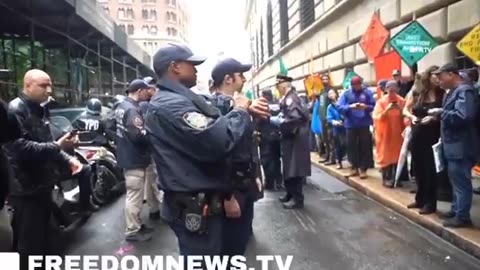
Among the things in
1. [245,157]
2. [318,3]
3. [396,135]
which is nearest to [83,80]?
[318,3]

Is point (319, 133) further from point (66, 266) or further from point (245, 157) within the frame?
point (245, 157)

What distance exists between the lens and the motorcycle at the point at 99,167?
24.9 ft

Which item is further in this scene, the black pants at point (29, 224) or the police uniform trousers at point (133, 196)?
the police uniform trousers at point (133, 196)

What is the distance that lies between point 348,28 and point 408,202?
908 centimetres

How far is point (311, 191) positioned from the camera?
934 cm

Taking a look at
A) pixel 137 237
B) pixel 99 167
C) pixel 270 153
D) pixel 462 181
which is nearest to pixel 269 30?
A: pixel 270 153

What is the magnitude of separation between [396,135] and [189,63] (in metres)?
6.43

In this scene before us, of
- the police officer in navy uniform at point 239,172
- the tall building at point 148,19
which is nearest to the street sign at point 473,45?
the police officer in navy uniform at point 239,172

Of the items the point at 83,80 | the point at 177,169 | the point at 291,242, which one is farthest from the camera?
the point at 83,80

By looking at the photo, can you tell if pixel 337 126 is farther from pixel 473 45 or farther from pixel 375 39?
pixel 473 45

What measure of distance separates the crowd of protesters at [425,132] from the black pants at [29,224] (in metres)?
3.97

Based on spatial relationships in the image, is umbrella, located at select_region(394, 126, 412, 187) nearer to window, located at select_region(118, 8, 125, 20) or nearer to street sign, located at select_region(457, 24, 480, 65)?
street sign, located at select_region(457, 24, 480, 65)

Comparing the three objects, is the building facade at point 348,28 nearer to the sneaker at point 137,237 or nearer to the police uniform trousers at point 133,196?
the police uniform trousers at point 133,196

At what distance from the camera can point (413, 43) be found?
8.18 metres
